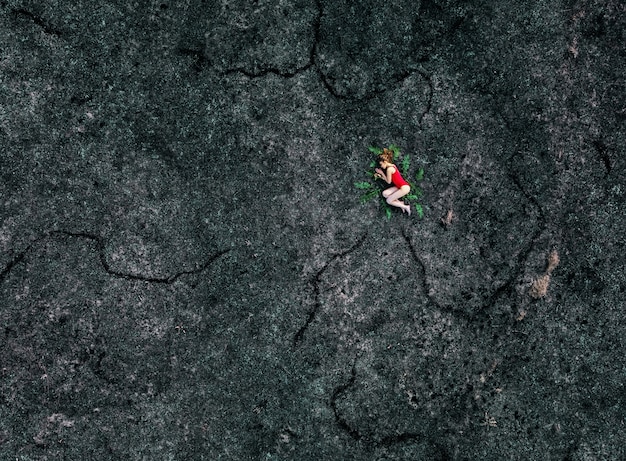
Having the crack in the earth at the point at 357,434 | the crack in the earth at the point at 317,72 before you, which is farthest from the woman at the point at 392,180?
the crack in the earth at the point at 357,434

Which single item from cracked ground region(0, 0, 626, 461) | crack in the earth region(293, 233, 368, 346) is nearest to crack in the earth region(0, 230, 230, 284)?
cracked ground region(0, 0, 626, 461)

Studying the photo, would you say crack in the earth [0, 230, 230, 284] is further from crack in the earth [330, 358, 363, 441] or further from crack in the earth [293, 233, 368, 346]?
crack in the earth [330, 358, 363, 441]

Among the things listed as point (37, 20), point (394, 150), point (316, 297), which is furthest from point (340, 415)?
point (37, 20)

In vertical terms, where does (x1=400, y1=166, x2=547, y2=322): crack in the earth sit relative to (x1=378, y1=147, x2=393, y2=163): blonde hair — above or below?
below

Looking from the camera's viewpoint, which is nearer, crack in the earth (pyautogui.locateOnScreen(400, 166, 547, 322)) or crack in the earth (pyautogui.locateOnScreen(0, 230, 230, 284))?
crack in the earth (pyautogui.locateOnScreen(0, 230, 230, 284))

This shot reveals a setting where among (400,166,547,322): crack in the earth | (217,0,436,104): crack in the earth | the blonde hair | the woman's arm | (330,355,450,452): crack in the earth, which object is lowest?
(330,355,450,452): crack in the earth
